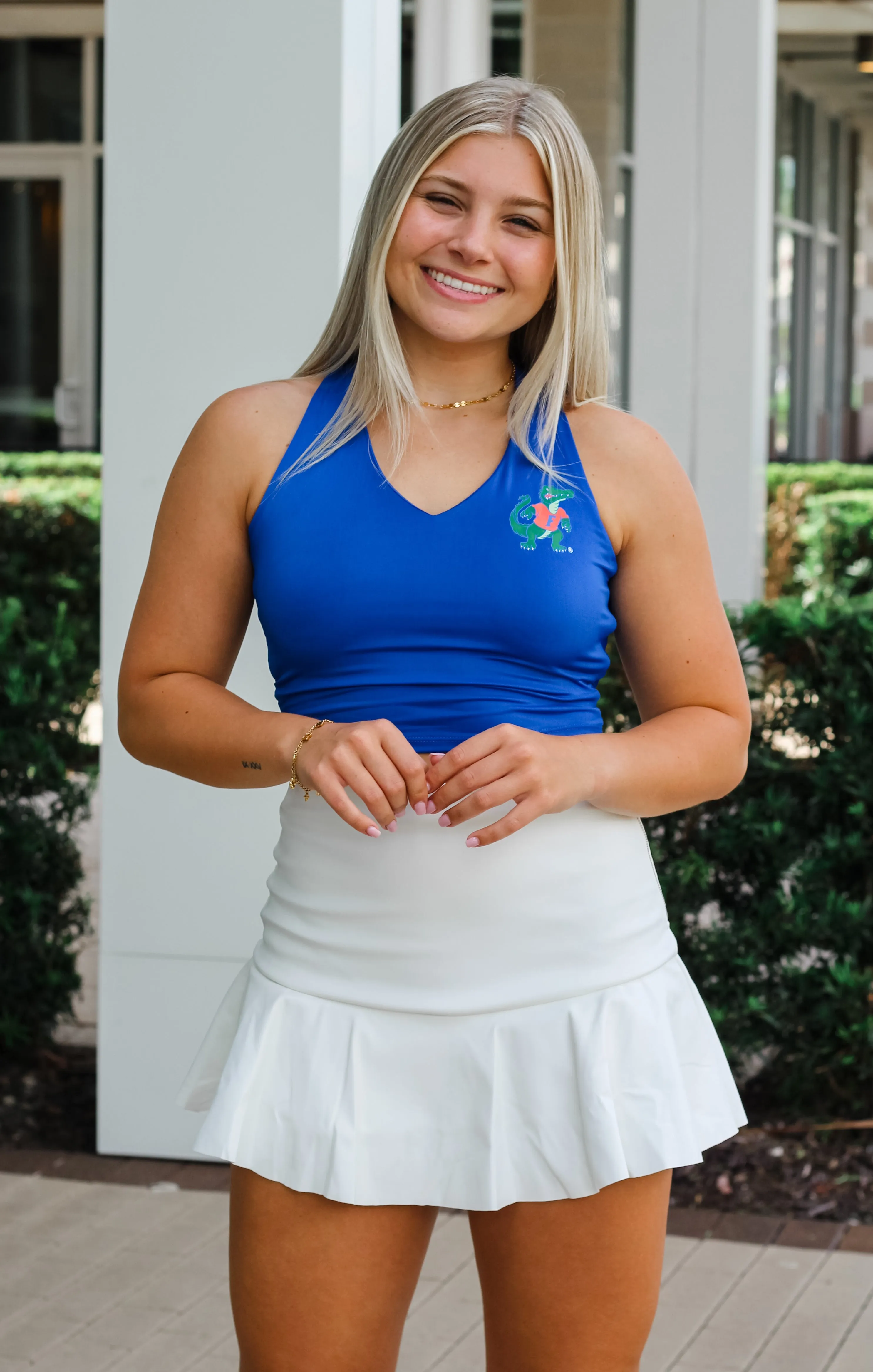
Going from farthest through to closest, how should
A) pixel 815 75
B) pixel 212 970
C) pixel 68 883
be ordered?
pixel 815 75 < pixel 68 883 < pixel 212 970

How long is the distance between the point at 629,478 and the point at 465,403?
0.71ft

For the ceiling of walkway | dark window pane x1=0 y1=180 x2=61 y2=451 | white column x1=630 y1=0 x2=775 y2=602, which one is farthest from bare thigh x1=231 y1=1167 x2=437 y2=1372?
the ceiling of walkway

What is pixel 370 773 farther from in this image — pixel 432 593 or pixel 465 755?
pixel 432 593

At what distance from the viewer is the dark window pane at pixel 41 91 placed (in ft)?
44.2

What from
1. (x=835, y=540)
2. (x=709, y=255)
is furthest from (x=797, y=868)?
(x=835, y=540)

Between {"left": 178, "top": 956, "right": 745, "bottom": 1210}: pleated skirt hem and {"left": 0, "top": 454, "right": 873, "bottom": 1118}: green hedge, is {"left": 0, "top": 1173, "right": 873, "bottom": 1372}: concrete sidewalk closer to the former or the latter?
{"left": 0, "top": 454, "right": 873, "bottom": 1118}: green hedge

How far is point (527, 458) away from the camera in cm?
176

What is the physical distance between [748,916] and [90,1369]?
6.24 feet

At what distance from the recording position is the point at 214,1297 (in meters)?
3.25

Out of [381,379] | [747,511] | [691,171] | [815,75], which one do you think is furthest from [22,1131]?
[815,75]

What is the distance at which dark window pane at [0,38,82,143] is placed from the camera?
13.5 meters

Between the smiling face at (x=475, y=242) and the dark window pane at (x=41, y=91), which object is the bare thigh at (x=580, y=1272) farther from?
the dark window pane at (x=41, y=91)

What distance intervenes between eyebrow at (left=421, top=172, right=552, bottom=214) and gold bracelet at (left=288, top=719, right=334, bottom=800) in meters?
0.59

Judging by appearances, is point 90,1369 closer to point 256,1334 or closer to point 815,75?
point 256,1334
